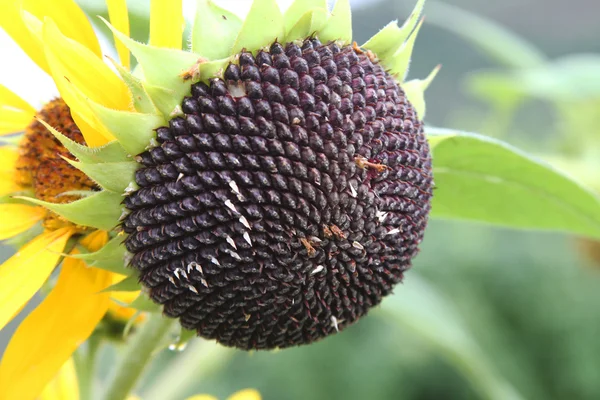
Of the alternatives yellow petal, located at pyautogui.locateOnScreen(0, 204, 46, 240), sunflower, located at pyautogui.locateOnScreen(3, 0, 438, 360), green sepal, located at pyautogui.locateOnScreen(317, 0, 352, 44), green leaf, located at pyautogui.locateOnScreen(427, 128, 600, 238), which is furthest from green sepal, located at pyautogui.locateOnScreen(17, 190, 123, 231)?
green leaf, located at pyautogui.locateOnScreen(427, 128, 600, 238)

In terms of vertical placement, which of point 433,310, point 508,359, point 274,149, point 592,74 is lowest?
point 508,359

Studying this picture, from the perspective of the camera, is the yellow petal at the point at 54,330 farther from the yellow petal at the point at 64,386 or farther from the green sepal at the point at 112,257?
the yellow petal at the point at 64,386

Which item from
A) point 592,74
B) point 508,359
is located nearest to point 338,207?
point 592,74

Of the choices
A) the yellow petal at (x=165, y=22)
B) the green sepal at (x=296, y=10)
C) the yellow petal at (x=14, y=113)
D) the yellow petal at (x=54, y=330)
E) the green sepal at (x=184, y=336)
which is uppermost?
the yellow petal at (x=165, y=22)

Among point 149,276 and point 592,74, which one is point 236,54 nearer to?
point 149,276

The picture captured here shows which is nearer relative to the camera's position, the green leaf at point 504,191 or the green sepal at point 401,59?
the green sepal at point 401,59

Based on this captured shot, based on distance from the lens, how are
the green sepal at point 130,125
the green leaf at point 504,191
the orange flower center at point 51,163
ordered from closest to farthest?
the green sepal at point 130,125
the orange flower center at point 51,163
the green leaf at point 504,191

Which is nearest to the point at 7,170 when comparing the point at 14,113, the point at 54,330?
the point at 14,113

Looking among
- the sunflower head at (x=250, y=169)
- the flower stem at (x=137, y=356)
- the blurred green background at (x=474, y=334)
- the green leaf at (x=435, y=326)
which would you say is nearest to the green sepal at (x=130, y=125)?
the sunflower head at (x=250, y=169)
